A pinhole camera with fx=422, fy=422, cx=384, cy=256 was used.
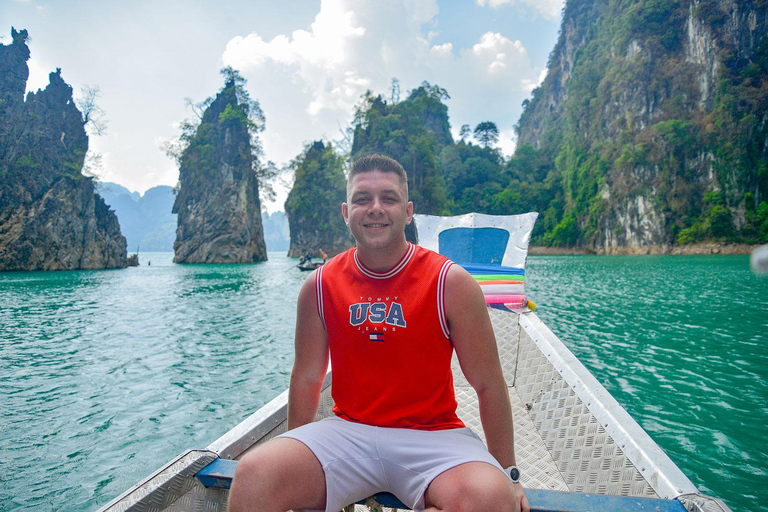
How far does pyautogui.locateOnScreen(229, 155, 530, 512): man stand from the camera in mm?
1293

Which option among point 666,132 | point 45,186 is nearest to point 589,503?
point 45,186

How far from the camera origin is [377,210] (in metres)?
1.58

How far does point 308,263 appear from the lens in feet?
112

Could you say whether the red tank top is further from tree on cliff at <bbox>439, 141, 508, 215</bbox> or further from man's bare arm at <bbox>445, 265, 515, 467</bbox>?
tree on cliff at <bbox>439, 141, 508, 215</bbox>

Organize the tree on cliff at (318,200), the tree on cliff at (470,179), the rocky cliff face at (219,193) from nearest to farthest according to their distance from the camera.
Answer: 1. the rocky cliff face at (219,193)
2. the tree on cliff at (318,200)
3. the tree on cliff at (470,179)

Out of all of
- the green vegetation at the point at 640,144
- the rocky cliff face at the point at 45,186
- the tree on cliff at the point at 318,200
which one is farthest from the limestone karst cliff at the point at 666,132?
the rocky cliff face at the point at 45,186

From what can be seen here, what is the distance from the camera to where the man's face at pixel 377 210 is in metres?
1.57

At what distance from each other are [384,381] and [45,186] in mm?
47963

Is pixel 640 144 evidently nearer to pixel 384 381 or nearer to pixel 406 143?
pixel 406 143

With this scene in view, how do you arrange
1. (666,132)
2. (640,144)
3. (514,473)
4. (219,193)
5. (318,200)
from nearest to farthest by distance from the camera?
(514,473), (219,193), (666,132), (640,144), (318,200)

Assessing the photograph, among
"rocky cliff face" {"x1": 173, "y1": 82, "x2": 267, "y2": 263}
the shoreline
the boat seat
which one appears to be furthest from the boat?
"rocky cliff face" {"x1": 173, "y1": 82, "x2": 267, "y2": 263}

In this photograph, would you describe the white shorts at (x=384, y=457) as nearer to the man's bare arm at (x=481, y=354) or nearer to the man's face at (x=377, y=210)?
the man's bare arm at (x=481, y=354)

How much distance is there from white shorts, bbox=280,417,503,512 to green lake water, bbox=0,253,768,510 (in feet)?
10.9

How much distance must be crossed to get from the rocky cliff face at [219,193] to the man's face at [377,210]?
174 feet
